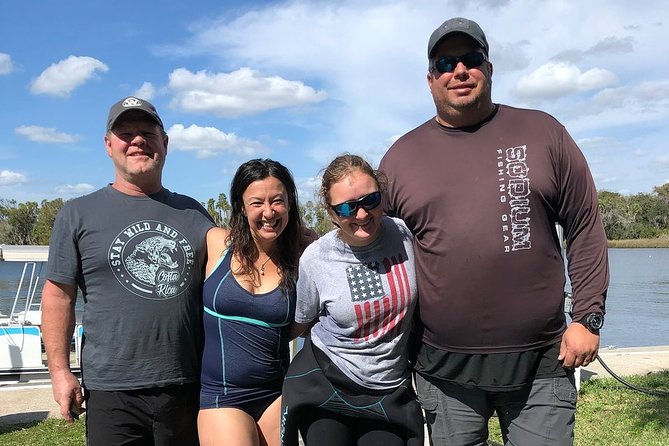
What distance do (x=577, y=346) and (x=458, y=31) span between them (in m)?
1.47

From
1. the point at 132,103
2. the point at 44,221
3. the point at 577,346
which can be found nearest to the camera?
the point at 577,346

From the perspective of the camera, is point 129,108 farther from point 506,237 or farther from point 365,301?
point 506,237

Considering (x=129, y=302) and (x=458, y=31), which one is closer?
(x=458, y=31)

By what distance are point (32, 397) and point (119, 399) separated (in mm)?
7810

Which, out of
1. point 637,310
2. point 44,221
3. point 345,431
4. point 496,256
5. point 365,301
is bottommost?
point 637,310

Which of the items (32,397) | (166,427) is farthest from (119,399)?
(32,397)

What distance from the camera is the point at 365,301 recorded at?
2746mm

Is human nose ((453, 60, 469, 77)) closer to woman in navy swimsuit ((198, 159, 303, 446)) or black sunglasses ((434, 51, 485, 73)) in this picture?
black sunglasses ((434, 51, 485, 73))

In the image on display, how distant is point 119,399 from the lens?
122 inches

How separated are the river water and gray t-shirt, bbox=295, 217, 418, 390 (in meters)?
12.8

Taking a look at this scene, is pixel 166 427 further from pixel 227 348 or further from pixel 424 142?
pixel 424 142

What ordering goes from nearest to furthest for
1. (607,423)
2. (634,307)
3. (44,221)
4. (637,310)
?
(607,423)
(637,310)
(634,307)
(44,221)

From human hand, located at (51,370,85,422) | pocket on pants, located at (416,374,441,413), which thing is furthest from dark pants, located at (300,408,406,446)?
human hand, located at (51,370,85,422)

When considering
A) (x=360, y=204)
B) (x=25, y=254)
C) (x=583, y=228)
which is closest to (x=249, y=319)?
(x=360, y=204)
